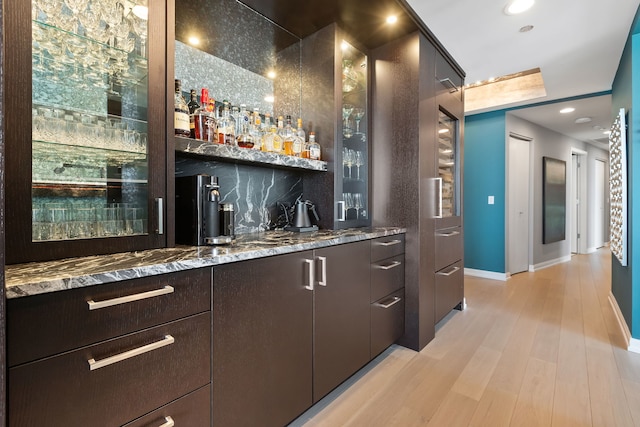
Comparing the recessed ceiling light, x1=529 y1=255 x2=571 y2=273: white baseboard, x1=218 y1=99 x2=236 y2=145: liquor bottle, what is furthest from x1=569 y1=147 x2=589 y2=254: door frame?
x1=218 y1=99 x2=236 y2=145: liquor bottle

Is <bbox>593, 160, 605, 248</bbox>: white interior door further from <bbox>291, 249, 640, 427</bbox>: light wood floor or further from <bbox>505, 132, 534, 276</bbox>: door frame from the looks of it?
<bbox>291, 249, 640, 427</bbox>: light wood floor

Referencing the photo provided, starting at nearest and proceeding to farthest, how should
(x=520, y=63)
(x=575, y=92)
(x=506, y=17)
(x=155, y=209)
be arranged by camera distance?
1. (x=155, y=209)
2. (x=506, y=17)
3. (x=520, y=63)
4. (x=575, y=92)

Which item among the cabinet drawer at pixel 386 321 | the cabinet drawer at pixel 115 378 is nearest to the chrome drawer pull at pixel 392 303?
the cabinet drawer at pixel 386 321

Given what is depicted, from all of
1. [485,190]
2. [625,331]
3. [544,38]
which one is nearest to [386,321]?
[625,331]

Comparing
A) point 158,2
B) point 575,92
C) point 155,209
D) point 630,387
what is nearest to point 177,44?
point 158,2

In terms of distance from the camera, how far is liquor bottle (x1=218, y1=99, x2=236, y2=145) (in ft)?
5.44

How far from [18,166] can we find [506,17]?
2890mm

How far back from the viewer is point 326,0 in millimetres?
1823

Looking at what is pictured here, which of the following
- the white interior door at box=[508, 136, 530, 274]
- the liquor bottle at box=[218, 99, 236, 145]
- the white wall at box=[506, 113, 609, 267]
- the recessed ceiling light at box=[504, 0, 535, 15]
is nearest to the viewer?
the liquor bottle at box=[218, 99, 236, 145]

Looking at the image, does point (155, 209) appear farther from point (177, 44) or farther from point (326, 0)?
point (326, 0)

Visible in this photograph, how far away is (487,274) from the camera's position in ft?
14.9

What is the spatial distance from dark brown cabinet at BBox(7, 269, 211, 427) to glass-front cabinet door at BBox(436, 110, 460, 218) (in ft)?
7.91

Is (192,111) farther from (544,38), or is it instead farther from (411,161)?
(544,38)

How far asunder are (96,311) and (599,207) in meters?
9.18
